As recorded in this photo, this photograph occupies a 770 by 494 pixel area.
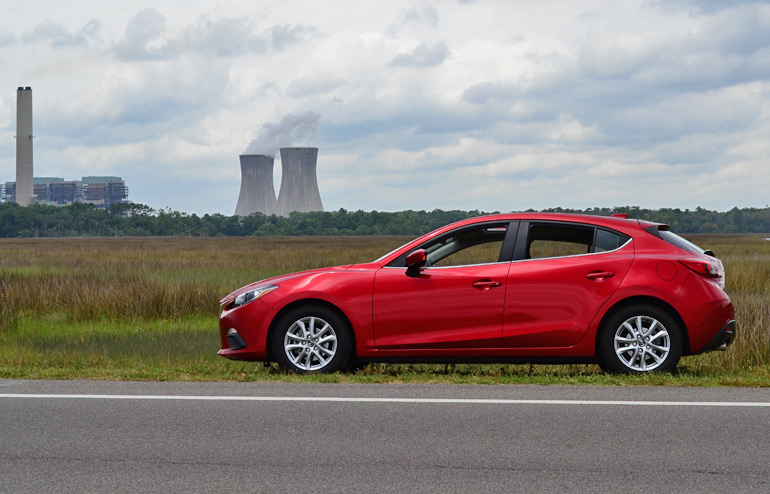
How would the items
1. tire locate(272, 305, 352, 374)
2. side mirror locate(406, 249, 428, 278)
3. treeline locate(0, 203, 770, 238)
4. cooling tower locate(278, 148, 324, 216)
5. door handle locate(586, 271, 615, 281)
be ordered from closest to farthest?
1. side mirror locate(406, 249, 428, 278)
2. door handle locate(586, 271, 615, 281)
3. tire locate(272, 305, 352, 374)
4. cooling tower locate(278, 148, 324, 216)
5. treeline locate(0, 203, 770, 238)

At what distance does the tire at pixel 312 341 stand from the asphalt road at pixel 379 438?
440 mm

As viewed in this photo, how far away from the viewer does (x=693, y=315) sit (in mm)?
9047

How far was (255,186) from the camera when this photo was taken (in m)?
98.4

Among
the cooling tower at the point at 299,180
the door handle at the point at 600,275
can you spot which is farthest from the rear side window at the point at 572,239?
the cooling tower at the point at 299,180

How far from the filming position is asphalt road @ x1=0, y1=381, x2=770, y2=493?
5538 millimetres

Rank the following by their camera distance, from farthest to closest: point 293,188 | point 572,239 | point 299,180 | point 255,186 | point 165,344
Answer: point 255,186
point 299,180
point 293,188
point 165,344
point 572,239

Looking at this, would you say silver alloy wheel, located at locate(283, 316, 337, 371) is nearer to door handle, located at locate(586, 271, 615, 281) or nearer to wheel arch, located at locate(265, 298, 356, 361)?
wheel arch, located at locate(265, 298, 356, 361)

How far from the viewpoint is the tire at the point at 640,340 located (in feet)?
29.9

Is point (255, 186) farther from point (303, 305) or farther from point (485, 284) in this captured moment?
point (485, 284)

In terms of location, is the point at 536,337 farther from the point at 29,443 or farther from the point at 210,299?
the point at 210,299

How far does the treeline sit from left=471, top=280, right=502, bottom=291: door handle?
133084 millimetres

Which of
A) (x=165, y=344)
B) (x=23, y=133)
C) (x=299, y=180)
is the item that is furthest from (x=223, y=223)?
(x=165, y=344)

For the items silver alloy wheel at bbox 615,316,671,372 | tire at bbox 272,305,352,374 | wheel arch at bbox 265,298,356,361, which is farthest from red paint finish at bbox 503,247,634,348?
tire at bbox 272,305,352,374

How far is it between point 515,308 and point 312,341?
196 cm
